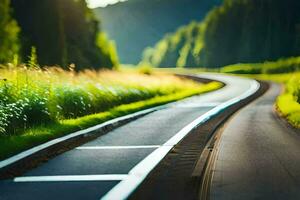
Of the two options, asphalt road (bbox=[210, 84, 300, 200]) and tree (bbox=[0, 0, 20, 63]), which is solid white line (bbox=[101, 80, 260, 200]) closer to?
asphalt road (bbox=[210, 84, 300, 200])

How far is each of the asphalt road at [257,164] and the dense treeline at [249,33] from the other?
356 ft

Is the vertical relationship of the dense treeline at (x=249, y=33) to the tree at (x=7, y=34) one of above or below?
above

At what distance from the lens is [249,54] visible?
12625 cm

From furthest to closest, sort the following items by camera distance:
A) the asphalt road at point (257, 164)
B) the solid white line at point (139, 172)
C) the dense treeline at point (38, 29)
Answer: the dense treeline at point (38, 29)
the asphalt road at point (257, 164)
the solid white line at point (139, 172)

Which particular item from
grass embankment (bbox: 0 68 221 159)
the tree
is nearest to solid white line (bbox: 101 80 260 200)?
grass embankment (bbox: 0 68 221 159)

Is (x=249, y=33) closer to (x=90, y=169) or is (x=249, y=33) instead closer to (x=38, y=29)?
(x=38, y=29)

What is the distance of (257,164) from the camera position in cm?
984

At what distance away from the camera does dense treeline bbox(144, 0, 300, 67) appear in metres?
123

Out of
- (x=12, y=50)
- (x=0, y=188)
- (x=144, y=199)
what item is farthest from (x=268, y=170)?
(x=12, y=50)

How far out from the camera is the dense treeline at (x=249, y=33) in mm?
122938

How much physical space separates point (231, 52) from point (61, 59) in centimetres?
10099

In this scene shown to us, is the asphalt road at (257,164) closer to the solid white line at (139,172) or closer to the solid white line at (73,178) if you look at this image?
the solid white line at (139,172)

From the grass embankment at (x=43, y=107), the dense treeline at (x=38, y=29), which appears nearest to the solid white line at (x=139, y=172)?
the grass embankment at (x=43, y=107)

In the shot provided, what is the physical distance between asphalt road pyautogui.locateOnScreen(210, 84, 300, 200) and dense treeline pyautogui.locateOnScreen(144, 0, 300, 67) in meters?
108
